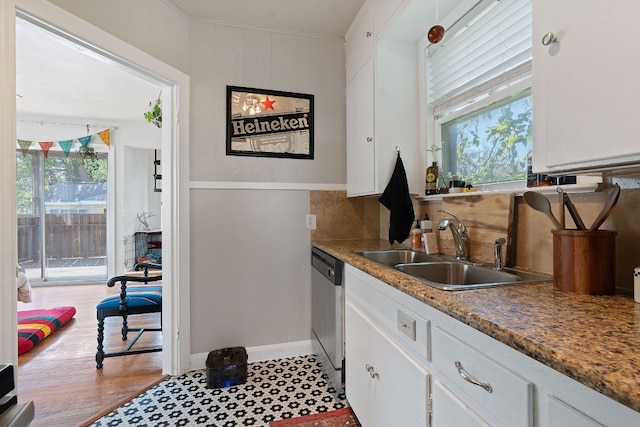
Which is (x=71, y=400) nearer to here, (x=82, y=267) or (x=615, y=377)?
(x=615, y=377)

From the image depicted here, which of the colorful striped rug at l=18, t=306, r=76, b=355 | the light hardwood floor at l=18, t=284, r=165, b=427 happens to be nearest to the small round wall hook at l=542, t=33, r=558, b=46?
the light hardwood floor at l=18, t=284, r=165, b=427

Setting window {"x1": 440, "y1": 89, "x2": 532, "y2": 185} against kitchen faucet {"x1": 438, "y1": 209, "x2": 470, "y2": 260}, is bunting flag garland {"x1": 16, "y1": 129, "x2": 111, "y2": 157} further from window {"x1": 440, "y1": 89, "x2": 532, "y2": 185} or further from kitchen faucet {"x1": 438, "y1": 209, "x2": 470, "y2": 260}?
kitchen faucet {"x1": 438, "y1": 209, "x2": 470, "y2": 260}

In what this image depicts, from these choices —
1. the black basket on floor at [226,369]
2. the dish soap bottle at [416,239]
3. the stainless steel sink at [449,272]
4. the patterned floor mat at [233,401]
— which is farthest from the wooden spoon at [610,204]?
the black basket on floor at [226,369]

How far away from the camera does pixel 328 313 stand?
197cm

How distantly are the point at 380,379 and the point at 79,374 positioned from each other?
7.28 ft

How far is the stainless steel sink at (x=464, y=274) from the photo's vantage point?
3.90 feet

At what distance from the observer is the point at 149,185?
554 cm

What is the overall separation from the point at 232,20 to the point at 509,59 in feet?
6.12

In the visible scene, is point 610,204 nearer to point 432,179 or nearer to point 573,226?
point 573,226

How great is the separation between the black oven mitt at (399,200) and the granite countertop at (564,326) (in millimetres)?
888

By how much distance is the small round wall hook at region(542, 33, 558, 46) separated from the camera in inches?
31.8

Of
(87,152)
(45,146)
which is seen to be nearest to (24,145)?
(45,146)

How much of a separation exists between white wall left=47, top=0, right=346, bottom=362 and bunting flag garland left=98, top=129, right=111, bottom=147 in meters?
3.59

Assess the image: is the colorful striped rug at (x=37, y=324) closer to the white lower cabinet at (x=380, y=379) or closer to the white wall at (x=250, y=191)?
the white wall at (x=250, y=191)
